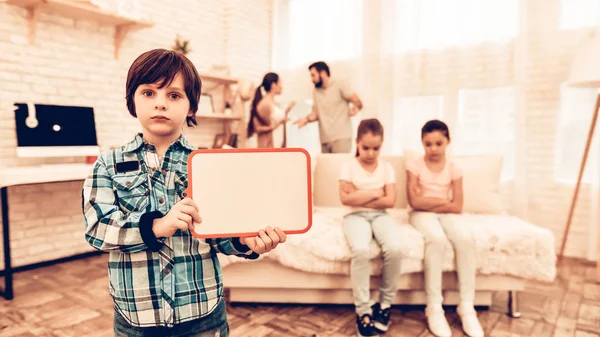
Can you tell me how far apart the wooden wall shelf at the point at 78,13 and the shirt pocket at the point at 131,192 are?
102 inches

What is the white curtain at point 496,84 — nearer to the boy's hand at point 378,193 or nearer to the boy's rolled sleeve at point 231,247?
the boy's hand at point 378,193

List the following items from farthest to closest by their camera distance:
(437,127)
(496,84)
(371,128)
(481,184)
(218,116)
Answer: (218,116) < (496,84) < (481,184) < (437,127) < (371,128)

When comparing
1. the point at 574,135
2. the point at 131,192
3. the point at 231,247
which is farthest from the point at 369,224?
the point at 574,135

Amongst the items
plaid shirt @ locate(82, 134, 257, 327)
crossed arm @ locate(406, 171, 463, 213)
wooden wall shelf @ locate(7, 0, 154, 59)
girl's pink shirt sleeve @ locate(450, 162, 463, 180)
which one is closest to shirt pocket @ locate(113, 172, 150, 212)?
plaid shirt @ locate(82, 134, 257, 327)

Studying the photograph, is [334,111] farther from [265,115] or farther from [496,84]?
[496,84]

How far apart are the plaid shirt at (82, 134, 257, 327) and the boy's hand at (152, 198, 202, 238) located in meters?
0.07

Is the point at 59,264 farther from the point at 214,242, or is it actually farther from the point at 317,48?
the point at 317,48

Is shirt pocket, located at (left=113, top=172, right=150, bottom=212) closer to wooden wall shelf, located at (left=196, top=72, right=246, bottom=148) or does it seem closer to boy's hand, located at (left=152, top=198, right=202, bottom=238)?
boy's hand, located at (left=152, top=198, right=202, bottom=238)

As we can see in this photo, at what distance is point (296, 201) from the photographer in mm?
741

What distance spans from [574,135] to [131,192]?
3448 millimetres

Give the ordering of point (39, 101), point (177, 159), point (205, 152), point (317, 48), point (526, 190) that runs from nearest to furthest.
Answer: point (205, 152) < point (177, 159) < point (39, 101) < point (526, 190) < point (317, 48)

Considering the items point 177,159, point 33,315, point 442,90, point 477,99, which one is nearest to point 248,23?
point 442,90

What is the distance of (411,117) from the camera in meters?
3.73

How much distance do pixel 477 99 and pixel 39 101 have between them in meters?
3.50
